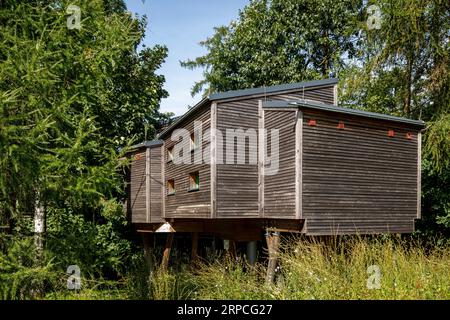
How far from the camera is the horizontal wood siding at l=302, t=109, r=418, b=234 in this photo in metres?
11.9

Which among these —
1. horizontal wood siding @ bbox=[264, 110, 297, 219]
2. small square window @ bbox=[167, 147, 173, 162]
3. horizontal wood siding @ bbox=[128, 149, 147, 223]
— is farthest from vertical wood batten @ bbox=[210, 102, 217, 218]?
horizontal wood siding @ bbox=[128, 149, 147, 223]

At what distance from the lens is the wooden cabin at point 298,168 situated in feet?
39.3

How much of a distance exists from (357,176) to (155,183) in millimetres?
9253

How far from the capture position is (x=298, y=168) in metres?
11.8

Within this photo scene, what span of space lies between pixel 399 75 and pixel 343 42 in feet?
35.7

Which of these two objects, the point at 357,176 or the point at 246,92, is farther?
the point at 246,92

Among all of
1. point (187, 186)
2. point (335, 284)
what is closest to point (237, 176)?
point (187, 186)

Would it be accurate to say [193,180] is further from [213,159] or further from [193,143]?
[213,159]

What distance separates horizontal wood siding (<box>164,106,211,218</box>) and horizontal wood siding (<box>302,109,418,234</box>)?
3230mm

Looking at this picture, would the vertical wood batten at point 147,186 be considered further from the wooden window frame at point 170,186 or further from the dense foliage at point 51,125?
the dense foliage at point 51,125

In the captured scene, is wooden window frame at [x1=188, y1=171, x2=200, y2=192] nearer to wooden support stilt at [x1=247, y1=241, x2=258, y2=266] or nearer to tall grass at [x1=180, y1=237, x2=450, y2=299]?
wooden support stilt at [x1=247, y1=241, x2=258, y2=266]

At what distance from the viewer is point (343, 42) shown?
94.0 feet

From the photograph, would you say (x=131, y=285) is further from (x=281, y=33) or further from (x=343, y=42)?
(x=343, y=42)
